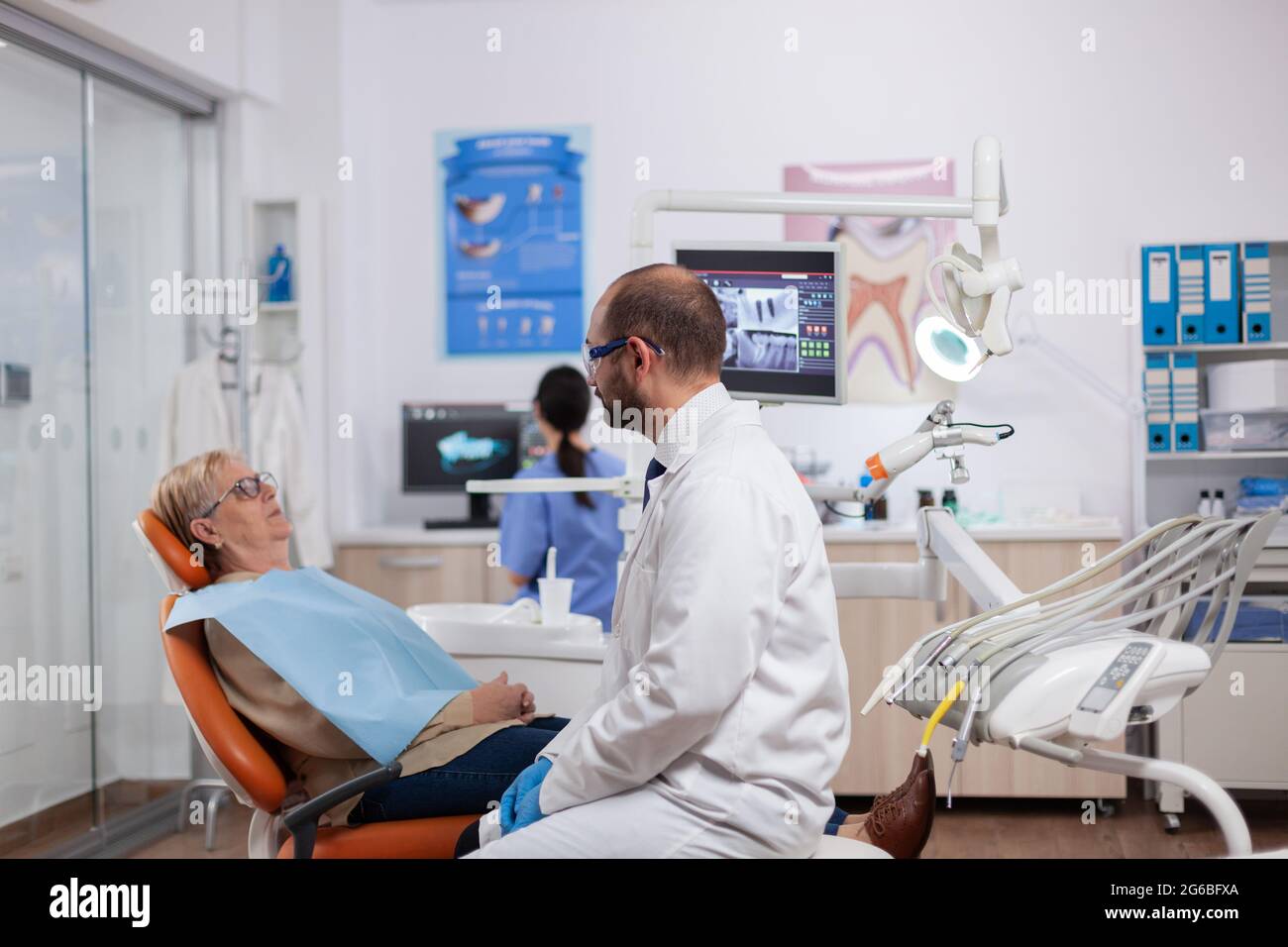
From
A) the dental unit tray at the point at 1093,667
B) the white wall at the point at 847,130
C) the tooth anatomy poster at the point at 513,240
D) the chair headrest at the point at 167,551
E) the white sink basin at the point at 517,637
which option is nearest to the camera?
the dental unit tray at the point at 1093,667

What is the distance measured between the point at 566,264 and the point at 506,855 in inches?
112

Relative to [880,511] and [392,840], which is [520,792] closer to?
[392,840]

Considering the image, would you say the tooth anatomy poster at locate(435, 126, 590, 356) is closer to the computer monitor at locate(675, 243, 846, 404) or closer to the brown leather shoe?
the computer monitor at locate(675, 243, 846, 404)

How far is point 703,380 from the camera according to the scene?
1604mm

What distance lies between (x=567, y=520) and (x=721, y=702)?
162 centimetres

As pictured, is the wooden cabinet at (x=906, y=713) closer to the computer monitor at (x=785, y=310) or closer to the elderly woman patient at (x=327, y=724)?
the computer monitor at (x=785, y=310)

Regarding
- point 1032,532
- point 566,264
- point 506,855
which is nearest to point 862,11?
point 566,264

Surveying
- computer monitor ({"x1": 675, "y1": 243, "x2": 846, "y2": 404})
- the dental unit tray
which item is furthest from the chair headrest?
the dental unit tray

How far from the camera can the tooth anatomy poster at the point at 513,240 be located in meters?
4.04

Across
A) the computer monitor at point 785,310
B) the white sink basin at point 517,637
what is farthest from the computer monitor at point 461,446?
the computer monitor at point 785,310

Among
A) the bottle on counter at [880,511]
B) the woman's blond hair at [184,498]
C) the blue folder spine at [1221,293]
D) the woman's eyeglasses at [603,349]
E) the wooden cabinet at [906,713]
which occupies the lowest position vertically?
the wooden cabinet at [906,713]

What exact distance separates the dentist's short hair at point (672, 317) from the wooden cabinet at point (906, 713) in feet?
6.02

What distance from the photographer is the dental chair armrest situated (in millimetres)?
1750
